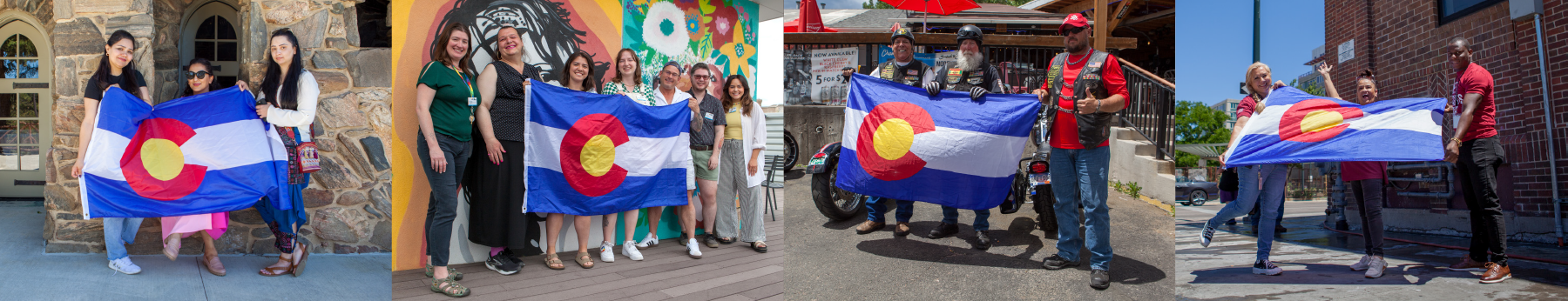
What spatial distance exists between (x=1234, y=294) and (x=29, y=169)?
15.9 feet

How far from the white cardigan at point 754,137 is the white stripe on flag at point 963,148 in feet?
1.68

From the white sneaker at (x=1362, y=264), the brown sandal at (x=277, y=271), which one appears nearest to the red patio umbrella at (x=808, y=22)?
the white sneaker at (x=1362, y=264)

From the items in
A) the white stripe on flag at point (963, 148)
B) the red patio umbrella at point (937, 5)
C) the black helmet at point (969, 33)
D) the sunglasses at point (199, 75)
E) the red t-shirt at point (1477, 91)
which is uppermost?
the red patio umbrella at point (937, 5)

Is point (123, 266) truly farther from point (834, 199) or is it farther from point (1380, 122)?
point (1380, 122)

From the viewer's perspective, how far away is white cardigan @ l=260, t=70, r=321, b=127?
103 inches

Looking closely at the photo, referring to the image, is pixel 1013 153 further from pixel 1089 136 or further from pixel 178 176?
pixel 178 176

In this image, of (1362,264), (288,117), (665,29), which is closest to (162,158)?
(288,117)

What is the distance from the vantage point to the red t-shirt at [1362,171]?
7.76 feet

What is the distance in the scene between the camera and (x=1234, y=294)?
2.05 m

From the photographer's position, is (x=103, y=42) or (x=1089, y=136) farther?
(x=103, y=42)

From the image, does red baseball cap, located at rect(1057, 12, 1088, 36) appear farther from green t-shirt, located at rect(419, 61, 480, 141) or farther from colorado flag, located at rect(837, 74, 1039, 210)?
green t-shirt, located at rect(419, 61, 480, 141)

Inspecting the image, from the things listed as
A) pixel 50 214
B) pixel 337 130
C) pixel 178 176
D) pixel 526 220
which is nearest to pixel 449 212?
pixel 526 220

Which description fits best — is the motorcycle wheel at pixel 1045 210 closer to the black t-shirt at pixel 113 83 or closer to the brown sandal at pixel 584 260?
the brown sandal at pixel 584 260

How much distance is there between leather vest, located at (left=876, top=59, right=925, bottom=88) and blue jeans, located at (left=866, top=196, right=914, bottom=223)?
46cm
